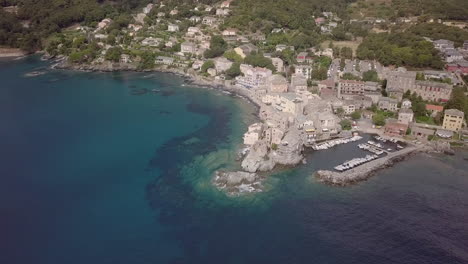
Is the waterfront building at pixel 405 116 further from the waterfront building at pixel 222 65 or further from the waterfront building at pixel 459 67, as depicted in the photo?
the waterfront building at pixel 222 65

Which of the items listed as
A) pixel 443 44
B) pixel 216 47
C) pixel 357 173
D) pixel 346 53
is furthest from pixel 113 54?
pixel 443 44

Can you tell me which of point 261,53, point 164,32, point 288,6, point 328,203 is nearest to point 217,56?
Result: point 261,53

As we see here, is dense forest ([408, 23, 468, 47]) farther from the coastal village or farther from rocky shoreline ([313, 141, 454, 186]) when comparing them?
rocky shoreline ([313, 141, 454, 186])

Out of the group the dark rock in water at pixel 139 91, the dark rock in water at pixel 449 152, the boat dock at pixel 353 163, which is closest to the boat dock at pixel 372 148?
the boat dock at pixel 353 163

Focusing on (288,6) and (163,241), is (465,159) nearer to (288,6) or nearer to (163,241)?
(163,241)

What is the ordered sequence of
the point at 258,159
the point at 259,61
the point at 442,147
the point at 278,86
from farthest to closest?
the point at 259,61 → the point at 278,86 → the point at 442,147 → the point at 258,159

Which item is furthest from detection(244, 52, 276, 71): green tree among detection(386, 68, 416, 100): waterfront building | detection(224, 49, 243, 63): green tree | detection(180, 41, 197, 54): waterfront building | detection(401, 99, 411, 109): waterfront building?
detection(401, 99, 411, 109): waterfront building

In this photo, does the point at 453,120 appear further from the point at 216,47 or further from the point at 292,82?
the point at 216,47
